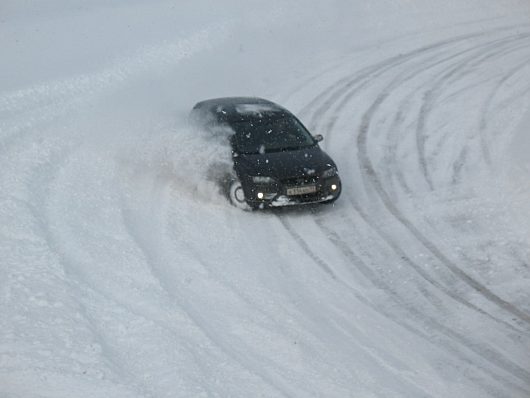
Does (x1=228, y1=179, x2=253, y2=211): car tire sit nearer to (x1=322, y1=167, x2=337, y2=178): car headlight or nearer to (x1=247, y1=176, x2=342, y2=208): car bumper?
(x1=247, y1=176, x2=342, y2=208): car bumper

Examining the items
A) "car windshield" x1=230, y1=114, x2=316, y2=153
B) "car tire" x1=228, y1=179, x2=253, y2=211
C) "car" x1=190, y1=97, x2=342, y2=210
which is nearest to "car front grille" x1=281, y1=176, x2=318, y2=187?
"car" x1=190, y1=97, x2=342, y2=210

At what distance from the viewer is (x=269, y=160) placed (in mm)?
14766

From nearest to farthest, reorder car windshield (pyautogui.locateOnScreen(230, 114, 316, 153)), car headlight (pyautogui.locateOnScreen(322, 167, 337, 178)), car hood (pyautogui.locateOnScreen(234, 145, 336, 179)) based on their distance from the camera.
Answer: car hood (pyautogui.locateOnScreen(234, 145, 336, 179)), car headlight (pyautogui.locateOnScreen(322, 167, 337, 178)), car windshield (pyautogui.locateOnScreen(230, 114, 316, 153))

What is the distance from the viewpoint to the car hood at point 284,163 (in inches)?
568

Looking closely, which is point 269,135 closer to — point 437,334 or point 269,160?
point 269,160

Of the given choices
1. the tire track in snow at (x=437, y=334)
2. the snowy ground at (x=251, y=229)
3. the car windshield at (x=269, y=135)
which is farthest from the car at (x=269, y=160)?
the tire track in snow at (x=437, y=334)

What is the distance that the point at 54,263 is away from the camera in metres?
11.2

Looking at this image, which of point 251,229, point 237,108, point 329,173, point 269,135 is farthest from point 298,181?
point 237,108

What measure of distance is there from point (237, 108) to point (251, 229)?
11.0 feet

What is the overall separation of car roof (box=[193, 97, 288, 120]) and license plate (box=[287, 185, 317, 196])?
2321 mm

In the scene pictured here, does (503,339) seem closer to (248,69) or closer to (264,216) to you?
(264,216)

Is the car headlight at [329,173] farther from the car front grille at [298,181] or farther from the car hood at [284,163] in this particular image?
the car front grille at [298,181]

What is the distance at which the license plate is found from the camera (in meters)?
14.3

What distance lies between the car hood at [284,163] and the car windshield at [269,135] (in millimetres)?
250
